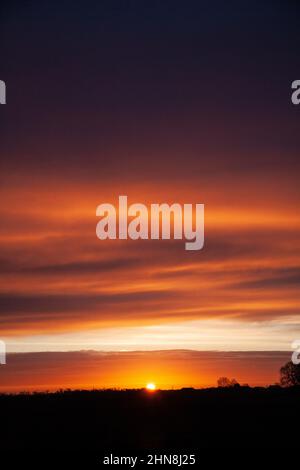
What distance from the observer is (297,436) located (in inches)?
1221

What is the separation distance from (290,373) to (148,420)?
57.7m

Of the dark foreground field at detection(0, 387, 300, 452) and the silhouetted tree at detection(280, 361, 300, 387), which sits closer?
the dark foreground field at detection(0, 387, 300, 452)

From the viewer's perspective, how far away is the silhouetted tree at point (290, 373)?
290ft

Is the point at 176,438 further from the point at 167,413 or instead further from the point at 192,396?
the point at 192,396

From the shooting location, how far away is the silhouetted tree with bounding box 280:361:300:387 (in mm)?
88438

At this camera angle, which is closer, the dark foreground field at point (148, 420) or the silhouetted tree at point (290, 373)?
the dark foreground field at point (148, 420)

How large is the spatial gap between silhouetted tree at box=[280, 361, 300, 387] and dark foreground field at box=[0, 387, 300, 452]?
46695 millimetres

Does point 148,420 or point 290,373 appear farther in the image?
point 290,373

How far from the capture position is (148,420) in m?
34.1

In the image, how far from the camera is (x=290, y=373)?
89.3 m

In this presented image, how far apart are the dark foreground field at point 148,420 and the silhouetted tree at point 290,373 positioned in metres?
46.7
